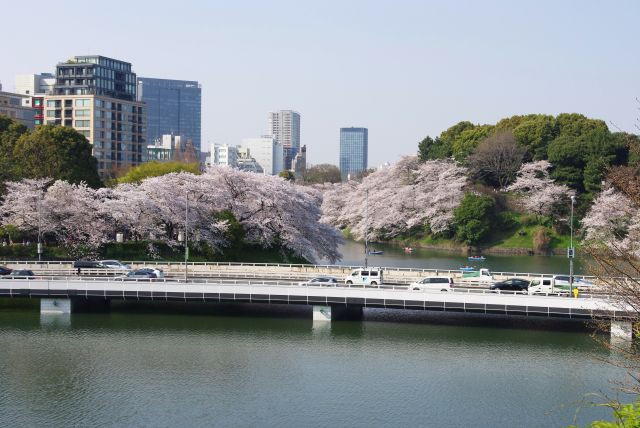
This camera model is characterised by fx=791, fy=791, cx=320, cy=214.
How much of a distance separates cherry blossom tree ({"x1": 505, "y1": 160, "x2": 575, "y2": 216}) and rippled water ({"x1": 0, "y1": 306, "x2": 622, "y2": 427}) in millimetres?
50200

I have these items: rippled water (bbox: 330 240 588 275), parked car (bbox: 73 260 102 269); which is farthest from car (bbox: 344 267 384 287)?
rippled water (bbox: 330 240 588 275)

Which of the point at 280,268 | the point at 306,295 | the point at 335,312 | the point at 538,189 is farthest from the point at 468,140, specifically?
the point at 306,295

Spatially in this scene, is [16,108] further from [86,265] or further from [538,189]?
[538,189]

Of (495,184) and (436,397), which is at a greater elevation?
(495,184)

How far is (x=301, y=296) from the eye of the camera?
145 feet

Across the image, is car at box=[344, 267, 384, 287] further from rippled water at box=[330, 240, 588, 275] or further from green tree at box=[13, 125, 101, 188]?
green tree at box=[13, 125, 101, 188]

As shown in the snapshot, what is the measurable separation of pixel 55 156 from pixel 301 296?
1413 inches

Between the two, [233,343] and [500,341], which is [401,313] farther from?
[233,343]

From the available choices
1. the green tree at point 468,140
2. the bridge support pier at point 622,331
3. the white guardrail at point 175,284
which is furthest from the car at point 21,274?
the green tree at point 468,140

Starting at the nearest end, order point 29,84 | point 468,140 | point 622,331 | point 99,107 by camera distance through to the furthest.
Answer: point 622,331 < point 468,140 < point 99,107 < point 29,84

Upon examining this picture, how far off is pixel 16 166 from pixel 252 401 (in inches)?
1745

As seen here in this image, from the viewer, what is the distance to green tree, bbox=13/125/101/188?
69062 millimetres

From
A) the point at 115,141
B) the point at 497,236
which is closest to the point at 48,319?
the point at 497,236

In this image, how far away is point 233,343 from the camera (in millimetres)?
39906
